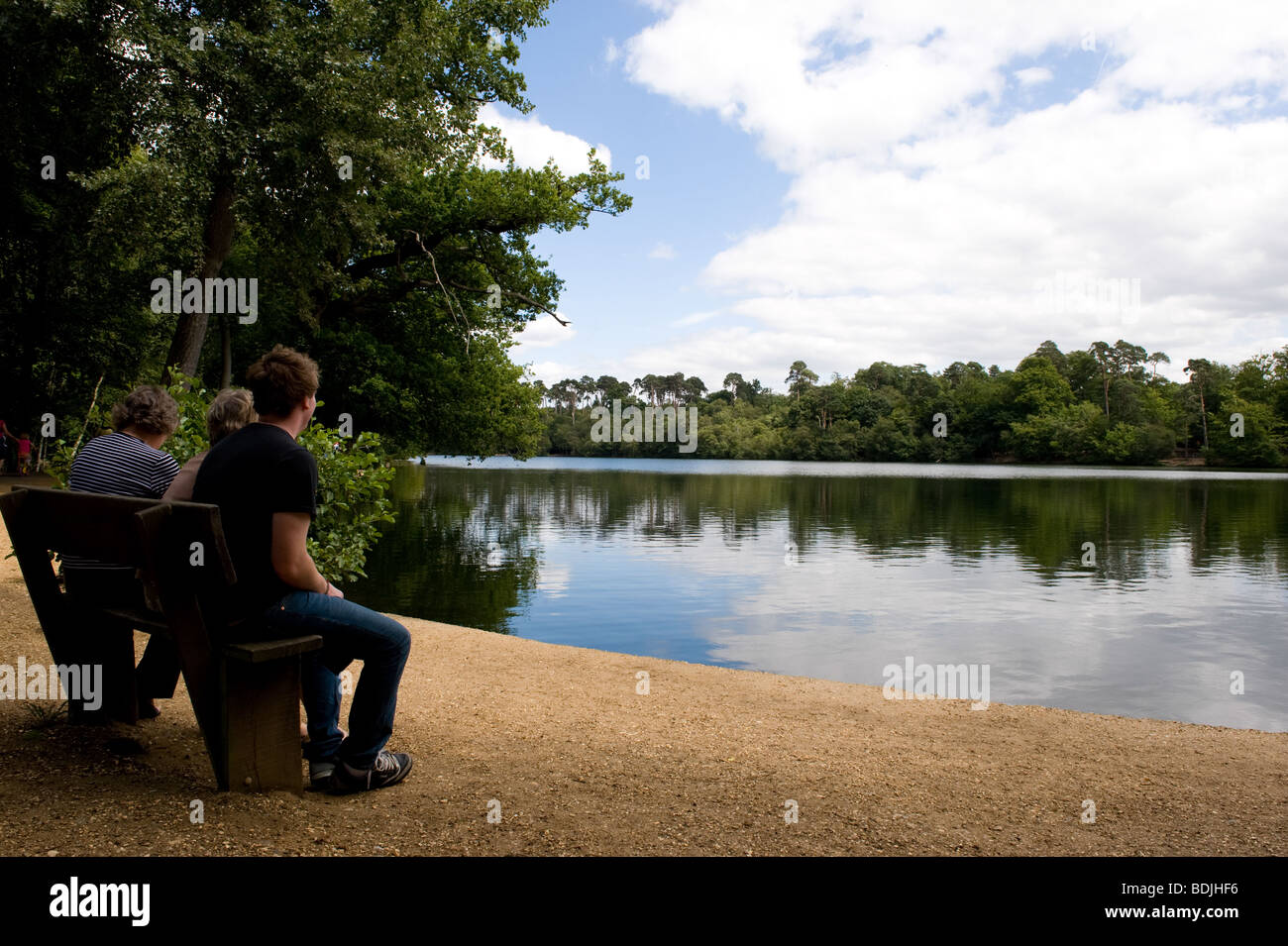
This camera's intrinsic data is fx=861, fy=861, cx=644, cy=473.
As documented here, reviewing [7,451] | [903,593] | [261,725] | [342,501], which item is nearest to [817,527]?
[903,593]

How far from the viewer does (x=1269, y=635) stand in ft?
48.1

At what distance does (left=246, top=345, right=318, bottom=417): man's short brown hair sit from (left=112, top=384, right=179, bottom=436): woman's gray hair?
1606 mm

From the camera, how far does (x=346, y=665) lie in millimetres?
4203

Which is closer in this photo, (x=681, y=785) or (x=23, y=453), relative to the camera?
(x=681, y=785)

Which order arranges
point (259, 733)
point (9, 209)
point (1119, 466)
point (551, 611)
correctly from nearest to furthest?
point (259, 733), point (551, 611), point (9, 209), point (1119, 466)

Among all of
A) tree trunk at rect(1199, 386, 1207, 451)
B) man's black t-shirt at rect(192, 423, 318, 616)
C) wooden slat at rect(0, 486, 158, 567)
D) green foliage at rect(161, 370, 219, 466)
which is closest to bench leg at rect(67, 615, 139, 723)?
wooden slat at rect(0, 486, 158, 567)

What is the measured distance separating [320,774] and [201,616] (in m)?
1.09

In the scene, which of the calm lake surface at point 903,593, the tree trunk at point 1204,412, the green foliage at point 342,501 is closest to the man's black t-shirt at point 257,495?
the green foliage at point 342,501

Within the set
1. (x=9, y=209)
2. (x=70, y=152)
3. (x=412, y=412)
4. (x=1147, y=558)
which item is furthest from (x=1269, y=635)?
(x=9, y=209)

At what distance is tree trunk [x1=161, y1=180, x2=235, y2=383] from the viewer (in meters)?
14.8

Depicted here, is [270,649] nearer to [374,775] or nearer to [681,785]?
[374,775]

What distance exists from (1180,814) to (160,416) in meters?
6.36
